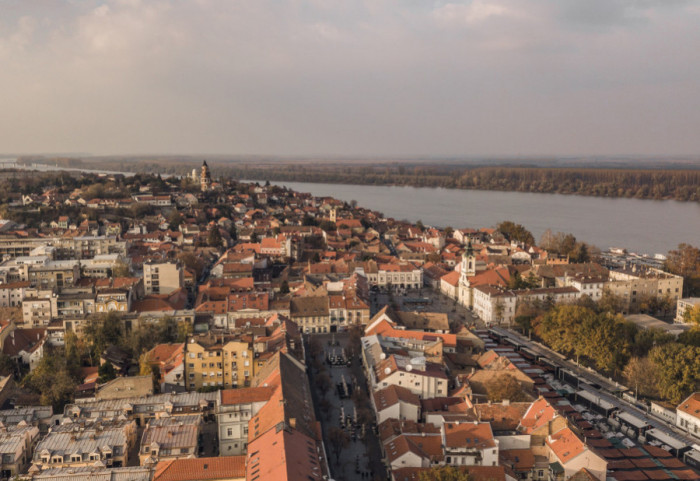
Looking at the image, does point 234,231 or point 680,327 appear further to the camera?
point 234,231

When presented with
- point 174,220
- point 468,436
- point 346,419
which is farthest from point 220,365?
point 174,220

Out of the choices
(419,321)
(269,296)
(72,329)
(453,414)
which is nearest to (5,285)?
(72,329)

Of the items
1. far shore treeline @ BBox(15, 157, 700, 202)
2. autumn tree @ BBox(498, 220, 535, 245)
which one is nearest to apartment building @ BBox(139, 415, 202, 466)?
autumn tree @ BBox(498, 220, 535, 245)

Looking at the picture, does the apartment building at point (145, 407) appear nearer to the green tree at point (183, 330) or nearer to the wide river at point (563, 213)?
the green tree at point (183, 330)

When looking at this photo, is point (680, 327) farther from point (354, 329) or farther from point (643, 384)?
point (354, 329)

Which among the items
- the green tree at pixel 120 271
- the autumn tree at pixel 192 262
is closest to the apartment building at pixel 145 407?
Result: the green tree at pixel 120 271

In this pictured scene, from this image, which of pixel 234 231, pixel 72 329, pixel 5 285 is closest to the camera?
pixel 72 329
